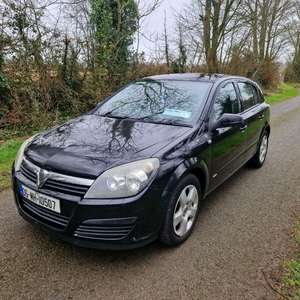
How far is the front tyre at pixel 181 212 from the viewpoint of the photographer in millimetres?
2324

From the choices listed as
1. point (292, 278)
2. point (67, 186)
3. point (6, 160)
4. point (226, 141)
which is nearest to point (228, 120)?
point (226, 141)

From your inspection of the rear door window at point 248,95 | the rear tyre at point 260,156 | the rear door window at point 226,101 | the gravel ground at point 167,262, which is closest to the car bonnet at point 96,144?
the rear door window at point 226,101

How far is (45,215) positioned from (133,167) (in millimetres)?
848

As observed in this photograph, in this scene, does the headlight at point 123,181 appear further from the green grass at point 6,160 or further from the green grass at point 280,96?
the green grass at point 280,96

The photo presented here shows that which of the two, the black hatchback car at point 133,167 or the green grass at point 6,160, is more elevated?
the black hatchback car at point 133,167

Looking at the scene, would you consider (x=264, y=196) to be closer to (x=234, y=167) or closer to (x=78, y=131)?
(x=234, y=167)

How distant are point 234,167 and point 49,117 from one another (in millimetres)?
5586

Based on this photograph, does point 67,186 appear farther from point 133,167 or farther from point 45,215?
point 133,167

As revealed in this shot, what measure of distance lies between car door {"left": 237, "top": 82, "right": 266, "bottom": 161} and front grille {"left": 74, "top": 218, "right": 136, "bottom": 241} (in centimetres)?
248

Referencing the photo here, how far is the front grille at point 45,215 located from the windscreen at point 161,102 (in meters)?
1.37

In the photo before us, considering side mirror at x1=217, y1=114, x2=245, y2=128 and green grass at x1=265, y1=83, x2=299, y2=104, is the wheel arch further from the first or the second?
green grass at x1=265, y1=83, x2=299, y2=104

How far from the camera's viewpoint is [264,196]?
3.63 m

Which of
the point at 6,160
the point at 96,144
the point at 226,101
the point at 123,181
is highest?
the point at 226,101

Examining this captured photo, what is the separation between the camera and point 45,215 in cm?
221
